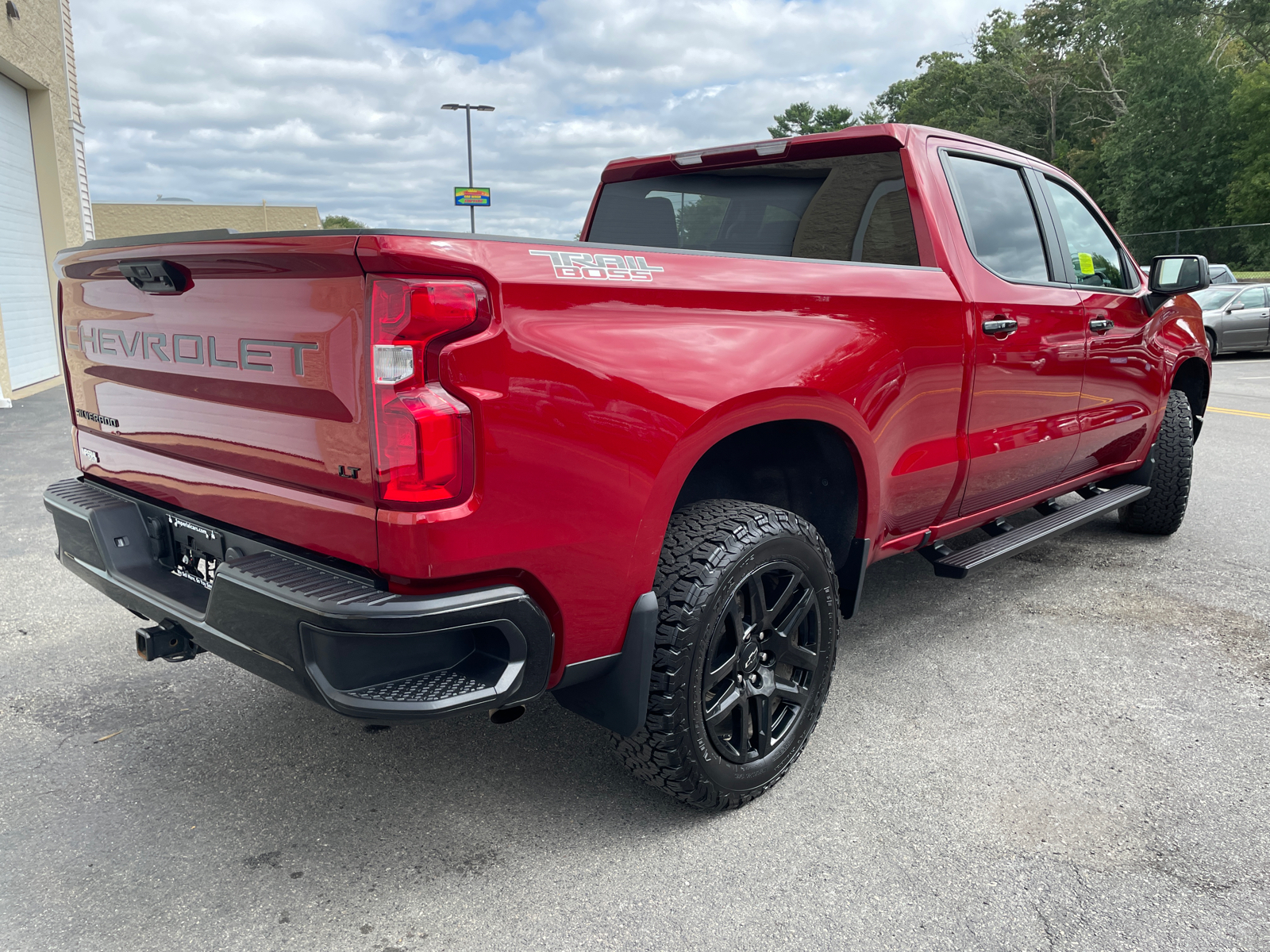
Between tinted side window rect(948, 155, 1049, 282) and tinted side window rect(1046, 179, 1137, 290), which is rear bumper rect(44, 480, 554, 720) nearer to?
tinted side window rect(948, 155, 1049, 282)

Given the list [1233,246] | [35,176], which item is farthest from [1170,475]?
[1233,246]

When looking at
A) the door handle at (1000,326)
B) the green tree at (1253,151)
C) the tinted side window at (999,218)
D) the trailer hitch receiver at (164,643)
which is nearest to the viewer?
the trailer hitch receiver at (164,643)

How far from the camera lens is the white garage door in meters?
11.5

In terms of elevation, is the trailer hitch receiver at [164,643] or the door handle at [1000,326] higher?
the door handle at [1000,326]

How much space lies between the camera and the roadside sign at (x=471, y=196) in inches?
1041

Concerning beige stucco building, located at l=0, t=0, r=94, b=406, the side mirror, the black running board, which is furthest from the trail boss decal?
beige stucco building, located at l=0, t=0, r=94, b=406

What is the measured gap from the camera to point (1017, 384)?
11.2ft

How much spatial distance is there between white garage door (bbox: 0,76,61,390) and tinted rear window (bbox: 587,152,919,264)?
33.4 ft

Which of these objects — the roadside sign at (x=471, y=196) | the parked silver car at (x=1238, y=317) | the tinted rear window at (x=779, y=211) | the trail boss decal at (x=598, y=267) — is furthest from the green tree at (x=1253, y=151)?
the trail boss decal at (x=598, y=267)

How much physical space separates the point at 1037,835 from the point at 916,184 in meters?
2.12

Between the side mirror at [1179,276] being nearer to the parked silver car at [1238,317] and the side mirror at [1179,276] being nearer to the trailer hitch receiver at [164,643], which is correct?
the trailer hitch receiver at [164,643]

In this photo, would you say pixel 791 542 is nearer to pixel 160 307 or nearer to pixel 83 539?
pixel 160 307

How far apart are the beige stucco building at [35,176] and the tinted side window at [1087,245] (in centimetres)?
1119

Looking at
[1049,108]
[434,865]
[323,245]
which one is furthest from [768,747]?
[1049,108]
